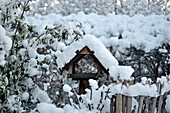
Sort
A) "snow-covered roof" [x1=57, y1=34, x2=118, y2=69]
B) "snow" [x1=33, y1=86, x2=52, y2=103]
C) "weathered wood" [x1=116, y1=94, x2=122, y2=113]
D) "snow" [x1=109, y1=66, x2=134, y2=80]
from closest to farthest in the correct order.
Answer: "snow" [x1=109, y1=66, x2=134, y2=80], "weathered wood" [x1=116, y1=94, x2=122, y2=113], "snow" [x1=33, y1=86, x2=52, y2=103], "snow-covered roof" [x1=57, y1=34, x2=118, y2=69]

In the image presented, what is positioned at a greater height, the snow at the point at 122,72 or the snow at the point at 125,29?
the snow at the point at 125,29

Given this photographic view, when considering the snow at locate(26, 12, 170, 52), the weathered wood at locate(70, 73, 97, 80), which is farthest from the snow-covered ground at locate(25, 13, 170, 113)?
the weathered wood at locate(70, 73, 97, 80)

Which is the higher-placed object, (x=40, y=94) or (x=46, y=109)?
(x=40, y=94)

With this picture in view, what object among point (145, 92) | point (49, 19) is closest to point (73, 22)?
point (145, 92)

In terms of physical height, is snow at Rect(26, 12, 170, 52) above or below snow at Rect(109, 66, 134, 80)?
above

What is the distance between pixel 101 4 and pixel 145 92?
39.0 ft

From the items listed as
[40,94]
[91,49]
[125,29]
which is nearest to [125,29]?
[125,29]

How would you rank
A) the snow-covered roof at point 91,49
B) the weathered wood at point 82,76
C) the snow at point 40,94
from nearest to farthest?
the snow at point 40,94 < the snow-covered roof at point 91,49 < the weathered wood at point 82,76

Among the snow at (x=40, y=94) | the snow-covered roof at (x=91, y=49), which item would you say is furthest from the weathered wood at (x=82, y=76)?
the snow at (x=40, y=94)

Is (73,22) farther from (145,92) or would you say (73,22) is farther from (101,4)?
(101,4)

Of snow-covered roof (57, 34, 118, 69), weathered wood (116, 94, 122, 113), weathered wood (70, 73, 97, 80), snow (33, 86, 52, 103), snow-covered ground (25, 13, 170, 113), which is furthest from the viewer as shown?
snow-covered ground (25, 13, 170, 113)

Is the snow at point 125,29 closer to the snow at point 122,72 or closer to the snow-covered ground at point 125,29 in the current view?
the snow-covered ground at point 125,29

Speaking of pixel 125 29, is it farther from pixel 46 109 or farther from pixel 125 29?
pixel 46 109

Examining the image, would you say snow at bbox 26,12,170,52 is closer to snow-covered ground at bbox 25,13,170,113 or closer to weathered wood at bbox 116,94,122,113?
snow-covered ground at bbox 25,13,170,113
